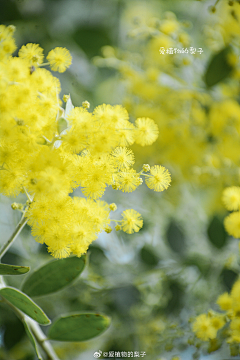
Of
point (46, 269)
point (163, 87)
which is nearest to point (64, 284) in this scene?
point (46, 269)

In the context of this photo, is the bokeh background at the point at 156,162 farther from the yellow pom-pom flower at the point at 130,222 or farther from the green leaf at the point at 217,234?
the yellow pom-pom flower at the point at 130,222

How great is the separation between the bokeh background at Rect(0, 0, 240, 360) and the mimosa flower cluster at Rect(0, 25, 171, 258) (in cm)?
42

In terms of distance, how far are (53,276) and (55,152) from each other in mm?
341

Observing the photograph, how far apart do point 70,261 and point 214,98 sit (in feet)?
2.97

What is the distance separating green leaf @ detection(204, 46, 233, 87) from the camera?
3.39 ft

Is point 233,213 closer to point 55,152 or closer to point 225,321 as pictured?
point 225,321

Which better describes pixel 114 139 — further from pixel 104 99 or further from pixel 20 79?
pixel 104 99

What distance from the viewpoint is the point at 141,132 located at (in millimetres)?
587

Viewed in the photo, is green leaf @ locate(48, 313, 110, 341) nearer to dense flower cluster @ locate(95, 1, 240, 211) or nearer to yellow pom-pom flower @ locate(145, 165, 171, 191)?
yellow pom-pom flower @ locate(145, 165, 171, 191)

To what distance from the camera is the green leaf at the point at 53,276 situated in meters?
0.65

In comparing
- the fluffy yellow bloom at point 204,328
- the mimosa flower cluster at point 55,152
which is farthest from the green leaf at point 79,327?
the fluffy yellow bloom at point 204,328

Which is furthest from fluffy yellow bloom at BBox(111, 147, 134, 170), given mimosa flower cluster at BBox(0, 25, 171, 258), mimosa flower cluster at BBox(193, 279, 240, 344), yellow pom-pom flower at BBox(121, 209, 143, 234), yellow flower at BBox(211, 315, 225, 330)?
yellow flower at BBox(211, 315, 225, 330)

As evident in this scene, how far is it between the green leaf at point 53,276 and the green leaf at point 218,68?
0.83 metres

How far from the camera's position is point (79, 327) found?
625mm
